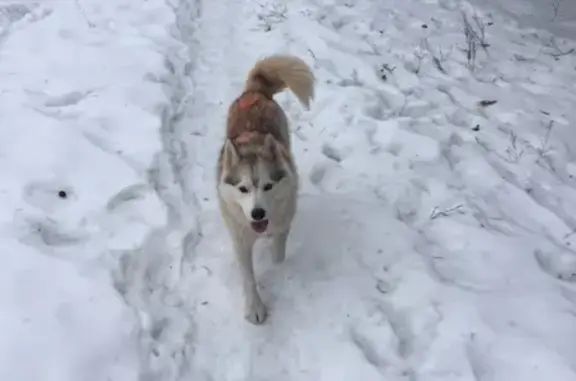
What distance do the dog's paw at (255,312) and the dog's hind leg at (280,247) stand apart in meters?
0.43

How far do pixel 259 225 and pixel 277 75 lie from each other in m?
1.32

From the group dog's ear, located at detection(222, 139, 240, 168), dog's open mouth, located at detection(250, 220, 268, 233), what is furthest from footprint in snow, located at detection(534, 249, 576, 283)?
dog's ear, located at detection(222, 139, 240, 168)

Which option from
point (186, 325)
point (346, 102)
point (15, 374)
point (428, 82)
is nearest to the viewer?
point (15, 374)

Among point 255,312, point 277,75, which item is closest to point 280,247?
point 255,312

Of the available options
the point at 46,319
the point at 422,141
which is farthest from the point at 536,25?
the point at 46,319

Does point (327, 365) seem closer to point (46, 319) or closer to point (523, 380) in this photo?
point (523, 380)

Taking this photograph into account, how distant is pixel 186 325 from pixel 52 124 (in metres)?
2.25

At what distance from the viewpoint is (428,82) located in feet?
19.5

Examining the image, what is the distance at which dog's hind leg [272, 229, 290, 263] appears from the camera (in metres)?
3.92

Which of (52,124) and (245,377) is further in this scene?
(52,124)

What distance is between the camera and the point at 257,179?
3.50 meters

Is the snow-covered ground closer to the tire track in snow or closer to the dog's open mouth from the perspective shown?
the tire track in snow

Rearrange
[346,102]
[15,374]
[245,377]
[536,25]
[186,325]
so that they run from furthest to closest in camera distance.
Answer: [536,25]
[346,102]
[186,325]
[245,377]
[15,374]

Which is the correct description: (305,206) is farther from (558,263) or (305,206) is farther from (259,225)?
(558,263)
